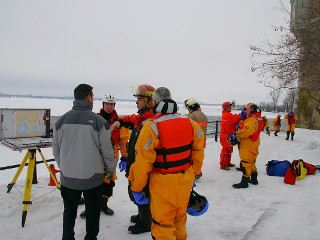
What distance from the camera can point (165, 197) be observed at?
231cm

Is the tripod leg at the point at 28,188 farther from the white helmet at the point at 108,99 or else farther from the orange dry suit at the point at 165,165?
the orange dry suit at the point at 165,165

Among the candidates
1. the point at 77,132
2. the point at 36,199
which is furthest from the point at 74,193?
→ the point at 36,199

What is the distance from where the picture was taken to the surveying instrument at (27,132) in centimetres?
345

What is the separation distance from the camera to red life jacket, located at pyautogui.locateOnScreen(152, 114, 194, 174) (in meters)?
2.32

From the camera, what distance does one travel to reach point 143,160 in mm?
2289

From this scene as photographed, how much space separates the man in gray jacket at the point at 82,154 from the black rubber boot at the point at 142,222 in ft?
2.19

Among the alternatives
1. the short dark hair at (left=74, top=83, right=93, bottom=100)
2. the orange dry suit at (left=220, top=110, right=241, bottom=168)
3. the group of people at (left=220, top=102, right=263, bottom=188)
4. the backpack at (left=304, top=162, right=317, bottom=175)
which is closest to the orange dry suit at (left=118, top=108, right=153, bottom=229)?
the short dark hair at (left=74, top=83, right=93, bottom=100)

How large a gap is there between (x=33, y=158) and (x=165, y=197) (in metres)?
2.42

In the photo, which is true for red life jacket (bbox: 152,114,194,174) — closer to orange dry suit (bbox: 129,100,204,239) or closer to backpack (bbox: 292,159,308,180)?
orange dry suit (bbox: 129,100,204,239)

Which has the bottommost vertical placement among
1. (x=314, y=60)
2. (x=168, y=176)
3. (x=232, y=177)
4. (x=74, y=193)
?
(x=232, y=177)

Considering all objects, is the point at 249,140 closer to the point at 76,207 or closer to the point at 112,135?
the point at 112,135

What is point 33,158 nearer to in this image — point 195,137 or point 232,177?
point 195,137

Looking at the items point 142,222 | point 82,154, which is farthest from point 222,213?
point 82,154

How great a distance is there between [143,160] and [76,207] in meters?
1.12
